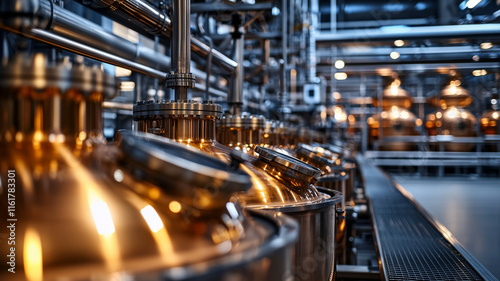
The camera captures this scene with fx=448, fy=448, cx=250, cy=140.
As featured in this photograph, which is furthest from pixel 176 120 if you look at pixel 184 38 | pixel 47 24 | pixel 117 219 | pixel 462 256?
pixel 462 256

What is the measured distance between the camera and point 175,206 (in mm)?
778

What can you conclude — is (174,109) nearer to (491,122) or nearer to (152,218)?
(152,218)

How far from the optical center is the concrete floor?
478 cm

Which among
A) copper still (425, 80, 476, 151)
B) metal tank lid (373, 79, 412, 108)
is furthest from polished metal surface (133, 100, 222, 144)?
copper still (425, 80, 476, 151)

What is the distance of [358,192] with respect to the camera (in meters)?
5.27

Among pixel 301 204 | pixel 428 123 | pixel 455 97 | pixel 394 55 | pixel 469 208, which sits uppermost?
pixel 394 55

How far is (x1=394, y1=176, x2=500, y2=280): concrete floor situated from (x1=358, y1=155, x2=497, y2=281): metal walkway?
762mm

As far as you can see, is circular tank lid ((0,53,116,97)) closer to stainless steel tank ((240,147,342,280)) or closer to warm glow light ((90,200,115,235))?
warm glow light ((90,200,115,235))

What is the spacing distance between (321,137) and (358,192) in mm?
1744

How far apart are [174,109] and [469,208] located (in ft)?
24.5

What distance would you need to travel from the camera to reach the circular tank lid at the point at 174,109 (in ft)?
5.01

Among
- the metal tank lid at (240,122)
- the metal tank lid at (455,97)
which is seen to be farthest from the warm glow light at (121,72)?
the metal tank lid at (455,97)

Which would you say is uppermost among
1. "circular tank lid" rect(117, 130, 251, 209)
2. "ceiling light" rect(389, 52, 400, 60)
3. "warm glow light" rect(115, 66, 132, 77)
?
"ceiling light" rect(389, 52, 400, 60)

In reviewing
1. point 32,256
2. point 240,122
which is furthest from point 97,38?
point 32,256
